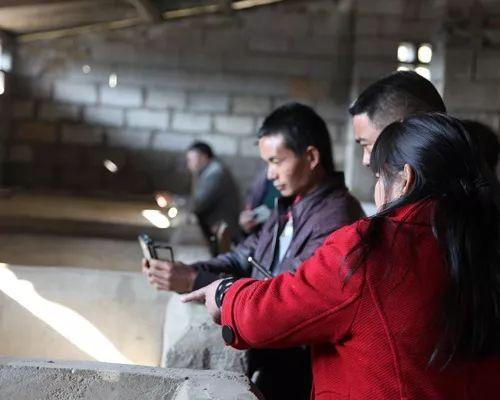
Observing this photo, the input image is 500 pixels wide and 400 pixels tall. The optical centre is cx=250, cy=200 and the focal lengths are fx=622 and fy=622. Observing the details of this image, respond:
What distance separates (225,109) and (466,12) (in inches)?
110

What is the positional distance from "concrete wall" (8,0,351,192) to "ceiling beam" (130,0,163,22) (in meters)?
0.25

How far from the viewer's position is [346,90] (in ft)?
21.2

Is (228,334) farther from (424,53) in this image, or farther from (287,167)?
(424,53)

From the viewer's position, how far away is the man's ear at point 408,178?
1.02 meters

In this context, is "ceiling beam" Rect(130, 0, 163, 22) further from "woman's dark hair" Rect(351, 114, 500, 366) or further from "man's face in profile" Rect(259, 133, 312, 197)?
"woman's dark hair" Rect(351, 114, 500, 366)

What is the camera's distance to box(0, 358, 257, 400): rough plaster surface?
4.30ft

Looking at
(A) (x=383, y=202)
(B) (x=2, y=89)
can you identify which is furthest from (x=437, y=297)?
(B) (x=2, y=89)

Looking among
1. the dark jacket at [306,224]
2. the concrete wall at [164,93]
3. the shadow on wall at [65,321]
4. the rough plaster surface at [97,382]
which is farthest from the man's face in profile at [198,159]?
the rough plaster surface at [97,382]

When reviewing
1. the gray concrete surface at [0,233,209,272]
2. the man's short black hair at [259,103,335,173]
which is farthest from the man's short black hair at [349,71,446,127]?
the gray concrete surface at [0,233,209,272]

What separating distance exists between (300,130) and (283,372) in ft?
2.32

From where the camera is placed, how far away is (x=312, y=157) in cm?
183

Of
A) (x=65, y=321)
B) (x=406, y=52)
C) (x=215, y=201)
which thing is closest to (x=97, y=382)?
(x=65, y=321)

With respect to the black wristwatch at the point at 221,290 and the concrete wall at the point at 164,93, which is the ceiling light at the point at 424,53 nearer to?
the concrete wall at the point at 164,93

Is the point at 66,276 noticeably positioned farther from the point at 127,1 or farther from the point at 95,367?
the point at 127,1
